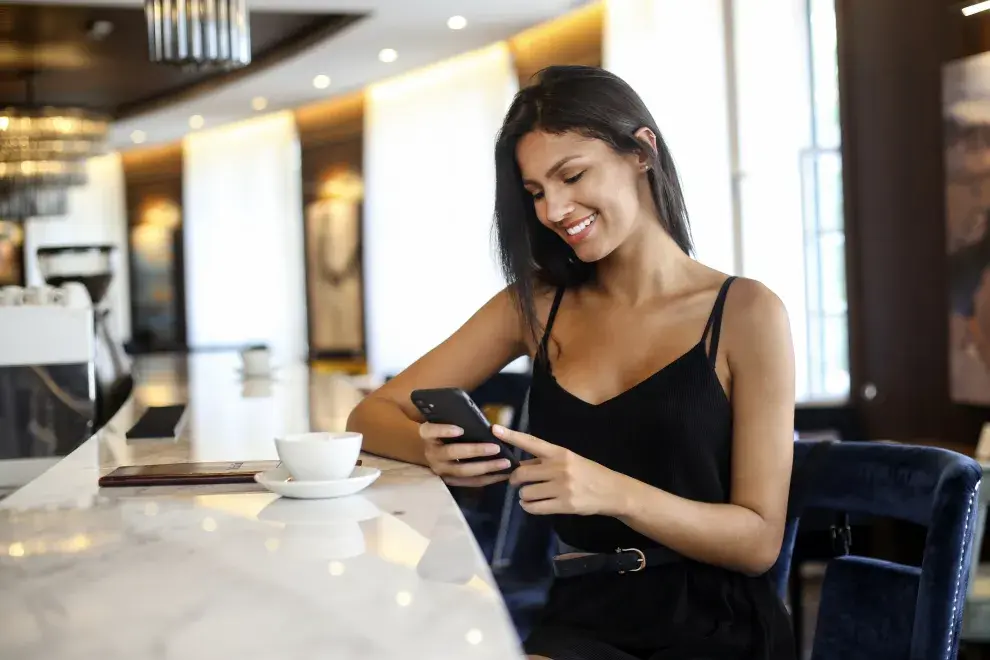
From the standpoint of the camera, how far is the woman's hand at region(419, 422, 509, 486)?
1398 millimetres

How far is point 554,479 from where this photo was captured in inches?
52.9

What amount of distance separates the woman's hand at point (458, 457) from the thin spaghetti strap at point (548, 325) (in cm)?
35

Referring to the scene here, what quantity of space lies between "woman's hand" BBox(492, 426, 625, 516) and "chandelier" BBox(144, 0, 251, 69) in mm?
3092

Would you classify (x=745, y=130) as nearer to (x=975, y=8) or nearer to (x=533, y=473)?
(x=975, y=8)

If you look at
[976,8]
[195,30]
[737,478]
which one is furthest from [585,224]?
[976,8]

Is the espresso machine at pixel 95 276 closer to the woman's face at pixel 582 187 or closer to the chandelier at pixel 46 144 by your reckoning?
the woman's face at pixel 582 187

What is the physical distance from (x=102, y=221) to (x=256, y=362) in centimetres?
1095

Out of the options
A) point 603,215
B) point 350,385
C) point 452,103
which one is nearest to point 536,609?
point 350,385

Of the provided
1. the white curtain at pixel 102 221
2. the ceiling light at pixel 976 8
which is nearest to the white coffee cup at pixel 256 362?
the ceiling light at pixel 976 8

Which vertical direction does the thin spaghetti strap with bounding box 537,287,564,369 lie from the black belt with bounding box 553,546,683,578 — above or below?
above

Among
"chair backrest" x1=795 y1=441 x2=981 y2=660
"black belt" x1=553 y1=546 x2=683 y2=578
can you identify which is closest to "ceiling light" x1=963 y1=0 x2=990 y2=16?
"chair backrest" x1=795 y1=441 x2=981 y2=660

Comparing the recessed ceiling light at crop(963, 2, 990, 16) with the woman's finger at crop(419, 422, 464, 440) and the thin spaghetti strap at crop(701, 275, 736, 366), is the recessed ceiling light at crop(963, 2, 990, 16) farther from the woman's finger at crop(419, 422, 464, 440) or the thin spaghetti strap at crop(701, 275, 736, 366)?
the woman's finger at crop(419, 422, 464, 440)

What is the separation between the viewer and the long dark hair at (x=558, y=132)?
5.38 ft

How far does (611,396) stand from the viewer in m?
1.64
